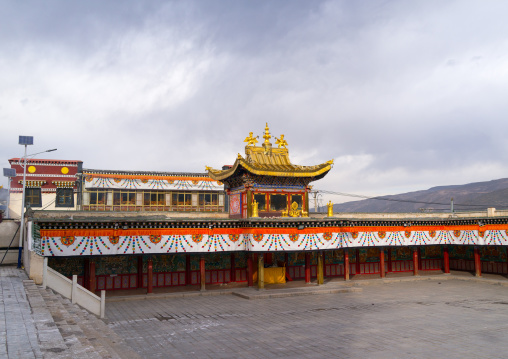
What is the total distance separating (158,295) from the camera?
22734 mm

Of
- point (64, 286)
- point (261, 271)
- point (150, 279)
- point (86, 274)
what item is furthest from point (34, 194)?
point (64, 286)

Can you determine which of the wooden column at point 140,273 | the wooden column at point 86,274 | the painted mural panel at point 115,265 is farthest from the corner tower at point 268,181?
the wooden column at point 86,274

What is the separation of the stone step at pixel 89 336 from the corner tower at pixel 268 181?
13.9 m

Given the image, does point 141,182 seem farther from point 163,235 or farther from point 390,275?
point 390,275

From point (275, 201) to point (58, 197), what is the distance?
24501mm

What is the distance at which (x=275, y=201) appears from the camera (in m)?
27.9

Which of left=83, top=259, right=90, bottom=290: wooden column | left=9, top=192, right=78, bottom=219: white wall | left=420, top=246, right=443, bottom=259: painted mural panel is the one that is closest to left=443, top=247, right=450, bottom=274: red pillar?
left=420, top=246, right=443, bottom=259: painted mural panel

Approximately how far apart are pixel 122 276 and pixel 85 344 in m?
15.8

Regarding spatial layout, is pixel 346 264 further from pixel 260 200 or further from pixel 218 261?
pixel 218 261

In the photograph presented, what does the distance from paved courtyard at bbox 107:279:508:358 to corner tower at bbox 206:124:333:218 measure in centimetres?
652

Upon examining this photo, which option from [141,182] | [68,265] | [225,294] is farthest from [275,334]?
[141,182]

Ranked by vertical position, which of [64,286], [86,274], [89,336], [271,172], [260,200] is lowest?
[86,274]

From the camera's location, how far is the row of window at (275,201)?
27.4 metres

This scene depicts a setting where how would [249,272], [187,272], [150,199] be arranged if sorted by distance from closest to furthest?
[187,272] → [249,272] → [150,199]
